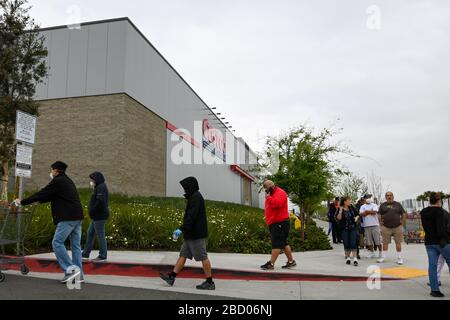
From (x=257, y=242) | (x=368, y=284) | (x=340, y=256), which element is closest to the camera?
(x=368, y=284)

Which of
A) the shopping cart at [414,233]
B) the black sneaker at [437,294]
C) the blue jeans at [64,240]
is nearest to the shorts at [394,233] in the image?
the black sneaker at [437,294]

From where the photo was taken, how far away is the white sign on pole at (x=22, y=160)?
7.76m

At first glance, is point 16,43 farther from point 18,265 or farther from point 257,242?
point 257,242

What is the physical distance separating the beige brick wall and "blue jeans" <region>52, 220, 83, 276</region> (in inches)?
517

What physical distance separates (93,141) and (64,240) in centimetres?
1472

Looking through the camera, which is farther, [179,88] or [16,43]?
[179,88]

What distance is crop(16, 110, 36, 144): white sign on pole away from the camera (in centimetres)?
788

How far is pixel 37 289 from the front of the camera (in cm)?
581

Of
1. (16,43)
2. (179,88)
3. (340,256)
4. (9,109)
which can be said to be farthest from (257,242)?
(179,88)

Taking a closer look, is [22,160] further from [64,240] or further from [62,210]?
[64,240]

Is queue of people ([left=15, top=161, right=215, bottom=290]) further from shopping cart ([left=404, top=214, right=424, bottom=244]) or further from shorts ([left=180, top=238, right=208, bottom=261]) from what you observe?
shopping cart ([left=404, top=214, right=424, bottom=244])

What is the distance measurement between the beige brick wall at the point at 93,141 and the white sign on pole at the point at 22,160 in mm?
11222

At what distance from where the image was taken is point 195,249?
20.5 feet
